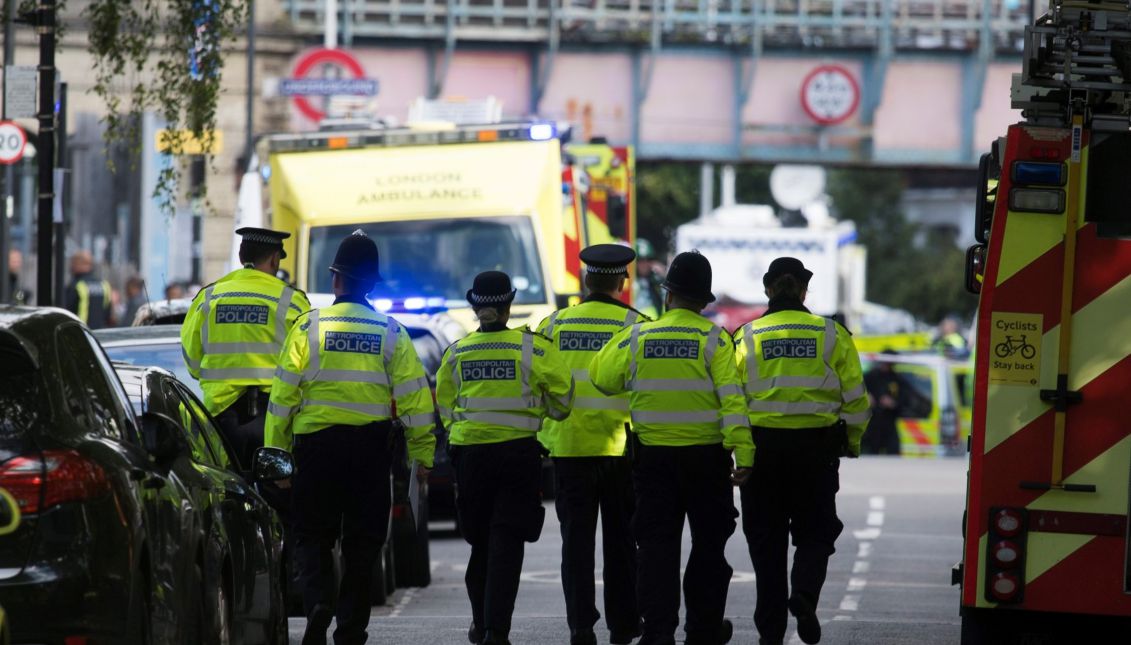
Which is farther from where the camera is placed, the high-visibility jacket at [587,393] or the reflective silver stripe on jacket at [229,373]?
the reflective silver stripe on jacket at [229,373]

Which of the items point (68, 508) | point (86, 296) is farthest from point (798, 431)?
point (86, 296)

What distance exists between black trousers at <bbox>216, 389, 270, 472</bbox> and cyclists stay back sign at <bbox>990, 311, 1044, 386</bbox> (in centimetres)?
466

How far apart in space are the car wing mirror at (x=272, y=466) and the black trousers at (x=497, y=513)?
1.54 metres

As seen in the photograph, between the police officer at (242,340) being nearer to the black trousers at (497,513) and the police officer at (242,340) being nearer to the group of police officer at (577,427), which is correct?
the group of police officer at (577,427)

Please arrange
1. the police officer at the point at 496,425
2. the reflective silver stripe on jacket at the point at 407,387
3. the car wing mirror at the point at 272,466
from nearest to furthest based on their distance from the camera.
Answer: the car wing mirror at the point at 272,466 → the reflective silver stripe on jacket at the point at 407,387 → the police officer at the point at 496,425

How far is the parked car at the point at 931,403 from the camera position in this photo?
33344mm

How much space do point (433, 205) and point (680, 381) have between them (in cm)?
968

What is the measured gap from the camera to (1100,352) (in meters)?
8.28

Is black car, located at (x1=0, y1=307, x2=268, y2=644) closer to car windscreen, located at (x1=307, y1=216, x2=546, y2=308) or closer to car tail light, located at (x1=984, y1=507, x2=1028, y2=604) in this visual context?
car tail light, located at (x1=984, y1=507, x2=1028, y2=604)

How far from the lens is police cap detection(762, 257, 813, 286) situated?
37.9ft

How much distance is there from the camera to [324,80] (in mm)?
28844

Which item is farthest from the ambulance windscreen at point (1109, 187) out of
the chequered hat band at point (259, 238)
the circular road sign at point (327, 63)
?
the circular road sign at point (327, 63)

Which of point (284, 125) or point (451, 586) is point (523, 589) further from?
point (284, 125)

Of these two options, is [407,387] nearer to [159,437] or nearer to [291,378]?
[291,378]
